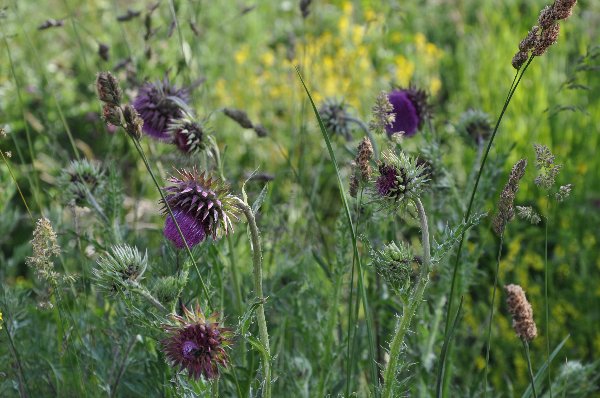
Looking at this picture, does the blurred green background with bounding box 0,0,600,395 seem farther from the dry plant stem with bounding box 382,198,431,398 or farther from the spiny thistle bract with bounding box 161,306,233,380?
the spiny thistle bract with bounding box 161,306,233,380

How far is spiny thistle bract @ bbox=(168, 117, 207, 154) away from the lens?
1.93 metres

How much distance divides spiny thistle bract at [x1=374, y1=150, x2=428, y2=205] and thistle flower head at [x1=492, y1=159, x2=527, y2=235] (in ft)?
0.53

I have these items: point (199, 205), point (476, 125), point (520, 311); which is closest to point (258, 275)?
point (199, 205)

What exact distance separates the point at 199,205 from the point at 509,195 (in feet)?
1.89

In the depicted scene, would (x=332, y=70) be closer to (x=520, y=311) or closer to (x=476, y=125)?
(x=476, y=125)

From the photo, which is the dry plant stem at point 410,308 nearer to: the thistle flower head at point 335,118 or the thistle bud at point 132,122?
the thistle bud at point 132,122

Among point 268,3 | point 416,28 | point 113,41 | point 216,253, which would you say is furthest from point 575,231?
point 268,3

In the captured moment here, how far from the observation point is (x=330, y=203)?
4.10m

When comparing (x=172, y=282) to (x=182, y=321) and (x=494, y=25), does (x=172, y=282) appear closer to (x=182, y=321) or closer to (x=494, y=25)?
(x=182, y=321)

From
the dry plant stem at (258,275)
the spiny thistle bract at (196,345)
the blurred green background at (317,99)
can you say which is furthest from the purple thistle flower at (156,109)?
the spiny thistle bract at (196,345)

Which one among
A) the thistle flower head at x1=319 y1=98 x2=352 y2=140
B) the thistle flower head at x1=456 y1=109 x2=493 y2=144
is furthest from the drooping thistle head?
the thistle flower head at x1=456 y1=109 x2=493 y2=144

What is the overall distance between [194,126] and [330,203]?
2.21 metres

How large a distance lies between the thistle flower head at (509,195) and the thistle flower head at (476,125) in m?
1.04

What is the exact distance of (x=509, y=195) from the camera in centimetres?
145
